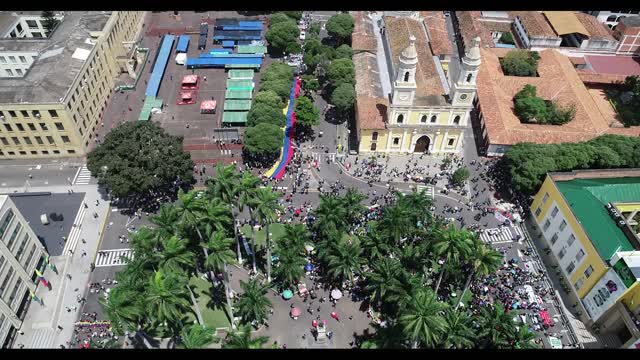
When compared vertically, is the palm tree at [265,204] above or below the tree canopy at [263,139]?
above

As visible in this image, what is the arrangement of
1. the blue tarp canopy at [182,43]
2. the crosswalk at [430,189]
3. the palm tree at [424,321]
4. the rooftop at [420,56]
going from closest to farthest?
the palm tree at [424,321]
the crosswalk at [430,189]
the rooftop at [420,56]
the blue tarp canopy at [182,43]

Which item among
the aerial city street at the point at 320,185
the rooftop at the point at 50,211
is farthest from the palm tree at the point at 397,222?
the rooftop at the point at 50,211

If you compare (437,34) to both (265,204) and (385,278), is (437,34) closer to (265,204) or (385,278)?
(385,278)

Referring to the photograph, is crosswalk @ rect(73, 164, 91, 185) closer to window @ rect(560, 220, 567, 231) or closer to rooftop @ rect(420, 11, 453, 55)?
rooftop @ rect(420, 11, 453, 55)

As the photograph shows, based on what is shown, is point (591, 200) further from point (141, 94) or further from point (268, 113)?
point (141, 94)

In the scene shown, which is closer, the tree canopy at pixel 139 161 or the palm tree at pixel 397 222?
the palm tree at pixel 397 222

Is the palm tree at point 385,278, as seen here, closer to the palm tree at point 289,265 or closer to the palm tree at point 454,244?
the palm tree at point 454,244
